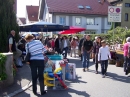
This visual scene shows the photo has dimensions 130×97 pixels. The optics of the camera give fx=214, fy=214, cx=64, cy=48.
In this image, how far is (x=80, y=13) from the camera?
37.4 metres

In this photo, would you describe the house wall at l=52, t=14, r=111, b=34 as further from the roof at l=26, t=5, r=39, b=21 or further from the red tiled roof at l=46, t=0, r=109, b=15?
the roof at l=26, t=5, r=39, b=21

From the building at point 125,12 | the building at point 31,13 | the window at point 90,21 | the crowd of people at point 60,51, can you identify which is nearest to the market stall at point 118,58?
the crowd of people at point 60,51

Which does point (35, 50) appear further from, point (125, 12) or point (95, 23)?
point (125, 12)

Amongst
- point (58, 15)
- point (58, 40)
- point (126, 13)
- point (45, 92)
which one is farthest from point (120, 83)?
point (126, 13)

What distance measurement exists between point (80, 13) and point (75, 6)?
67.2 inches

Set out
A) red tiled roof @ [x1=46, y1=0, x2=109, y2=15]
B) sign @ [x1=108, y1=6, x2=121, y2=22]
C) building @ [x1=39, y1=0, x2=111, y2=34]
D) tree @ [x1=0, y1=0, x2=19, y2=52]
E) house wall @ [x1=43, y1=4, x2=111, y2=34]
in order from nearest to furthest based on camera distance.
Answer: tree @ [x1=0, y1=0, x2=19, y2=52], sign @ [x1=108, y1=6, x2=121, y2=22], red tiled roof @ [x1=46, y1=0, x2=109, y2=15], building @ [x1=39, y1=0, x2=111, y2=34], house wall @ [x1=43, y1=4, x2=111, y2=34]

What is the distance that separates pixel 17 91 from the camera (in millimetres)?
6746

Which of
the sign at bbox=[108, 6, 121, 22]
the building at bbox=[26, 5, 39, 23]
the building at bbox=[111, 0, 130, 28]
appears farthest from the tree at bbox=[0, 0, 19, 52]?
the building at bbox=[26, 5, 39, 23]

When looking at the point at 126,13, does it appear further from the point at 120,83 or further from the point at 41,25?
the point at 120,83

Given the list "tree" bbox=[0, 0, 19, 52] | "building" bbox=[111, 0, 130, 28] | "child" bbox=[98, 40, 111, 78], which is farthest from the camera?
"building" bbox=[111, 0, 130, 28]

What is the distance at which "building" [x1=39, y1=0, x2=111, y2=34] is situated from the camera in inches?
1439

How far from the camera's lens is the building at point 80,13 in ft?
120

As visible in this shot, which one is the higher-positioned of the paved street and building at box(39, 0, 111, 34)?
building at box(39, 0, 111, 34)

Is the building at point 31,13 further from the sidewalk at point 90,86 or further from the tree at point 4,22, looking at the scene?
the sidewalk at point 90,86
